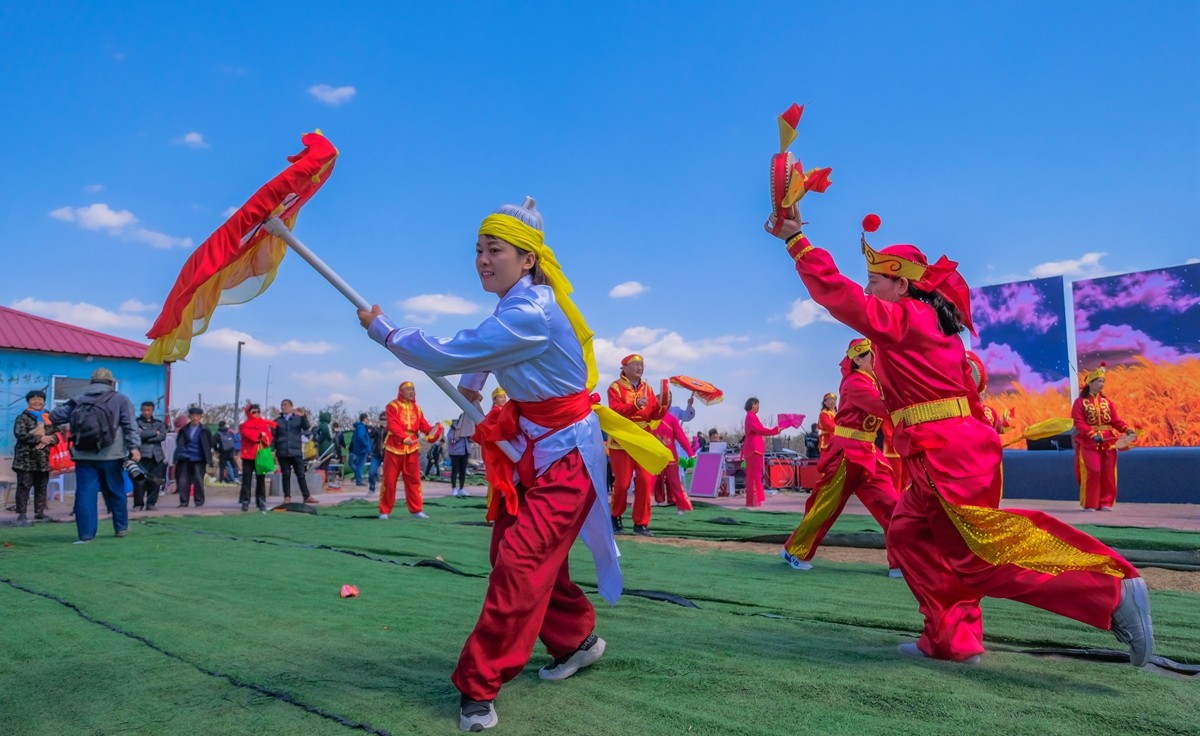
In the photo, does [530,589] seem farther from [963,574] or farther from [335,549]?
[335,549]

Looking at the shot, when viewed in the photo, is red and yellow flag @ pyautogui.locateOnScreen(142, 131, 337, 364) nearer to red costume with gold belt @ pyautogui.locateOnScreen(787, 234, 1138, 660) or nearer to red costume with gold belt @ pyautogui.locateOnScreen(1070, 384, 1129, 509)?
red costume with gold belt @ pyautogui.locateOnScreen(787, 234, 1138, 660)

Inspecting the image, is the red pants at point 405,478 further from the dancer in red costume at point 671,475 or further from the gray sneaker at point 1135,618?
the gray sneaker at point 1135,618

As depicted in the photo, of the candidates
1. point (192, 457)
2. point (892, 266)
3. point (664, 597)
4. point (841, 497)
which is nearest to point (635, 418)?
point (841, 497)

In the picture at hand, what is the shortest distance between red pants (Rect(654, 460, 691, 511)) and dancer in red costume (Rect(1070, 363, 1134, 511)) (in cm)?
619

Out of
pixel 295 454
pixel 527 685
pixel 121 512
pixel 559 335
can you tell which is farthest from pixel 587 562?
pixel 295 454

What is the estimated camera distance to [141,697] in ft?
10.2

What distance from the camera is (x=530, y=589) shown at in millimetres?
2883

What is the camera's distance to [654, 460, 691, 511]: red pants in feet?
42.3

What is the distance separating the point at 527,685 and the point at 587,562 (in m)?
3.98

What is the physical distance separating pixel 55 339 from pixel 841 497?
19364 mm

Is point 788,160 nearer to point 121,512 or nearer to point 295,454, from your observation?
point 121,512

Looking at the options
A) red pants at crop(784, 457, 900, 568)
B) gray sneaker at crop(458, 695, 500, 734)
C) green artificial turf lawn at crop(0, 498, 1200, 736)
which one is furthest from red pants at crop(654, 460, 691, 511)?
gray sneaker at crop(458, 695, 500, 734)

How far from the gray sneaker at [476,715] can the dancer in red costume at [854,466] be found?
368 cm

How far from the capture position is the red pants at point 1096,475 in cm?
1292
